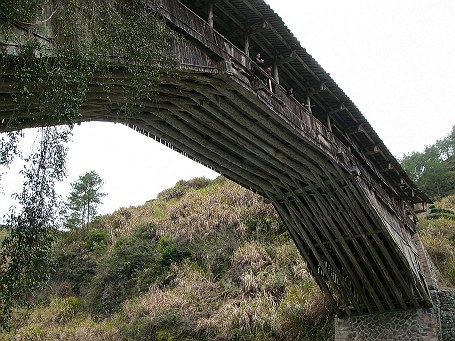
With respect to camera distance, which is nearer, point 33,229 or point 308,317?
point 33,229

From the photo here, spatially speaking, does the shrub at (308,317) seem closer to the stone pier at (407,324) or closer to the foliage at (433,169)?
the stone pier at (407,324)

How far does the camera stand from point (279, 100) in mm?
9070

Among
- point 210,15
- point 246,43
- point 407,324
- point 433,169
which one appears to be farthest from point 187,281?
point 433,169

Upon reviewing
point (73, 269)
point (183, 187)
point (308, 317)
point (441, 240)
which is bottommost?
point (308, 317)

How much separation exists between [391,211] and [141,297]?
12.0 m

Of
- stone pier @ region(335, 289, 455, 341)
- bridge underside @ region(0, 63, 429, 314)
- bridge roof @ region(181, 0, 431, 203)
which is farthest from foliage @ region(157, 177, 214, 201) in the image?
stone pier @ region(335, 289, 455, 341)

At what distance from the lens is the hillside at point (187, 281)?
53.0 feet

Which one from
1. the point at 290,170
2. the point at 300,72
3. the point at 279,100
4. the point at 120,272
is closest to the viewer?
the point at 279,100

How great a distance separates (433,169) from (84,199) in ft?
71.9

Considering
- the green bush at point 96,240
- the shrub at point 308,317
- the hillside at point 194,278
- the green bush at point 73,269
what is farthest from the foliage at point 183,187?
the shrub at point 308,317

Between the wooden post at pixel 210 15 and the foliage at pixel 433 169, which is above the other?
the foliage at pixel 433 169

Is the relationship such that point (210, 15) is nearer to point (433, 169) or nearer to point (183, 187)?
point (183, 187)

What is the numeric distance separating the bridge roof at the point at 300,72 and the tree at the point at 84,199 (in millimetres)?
20424

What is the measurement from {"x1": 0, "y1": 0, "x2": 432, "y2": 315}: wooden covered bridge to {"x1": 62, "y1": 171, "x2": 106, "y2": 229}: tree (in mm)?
19588
